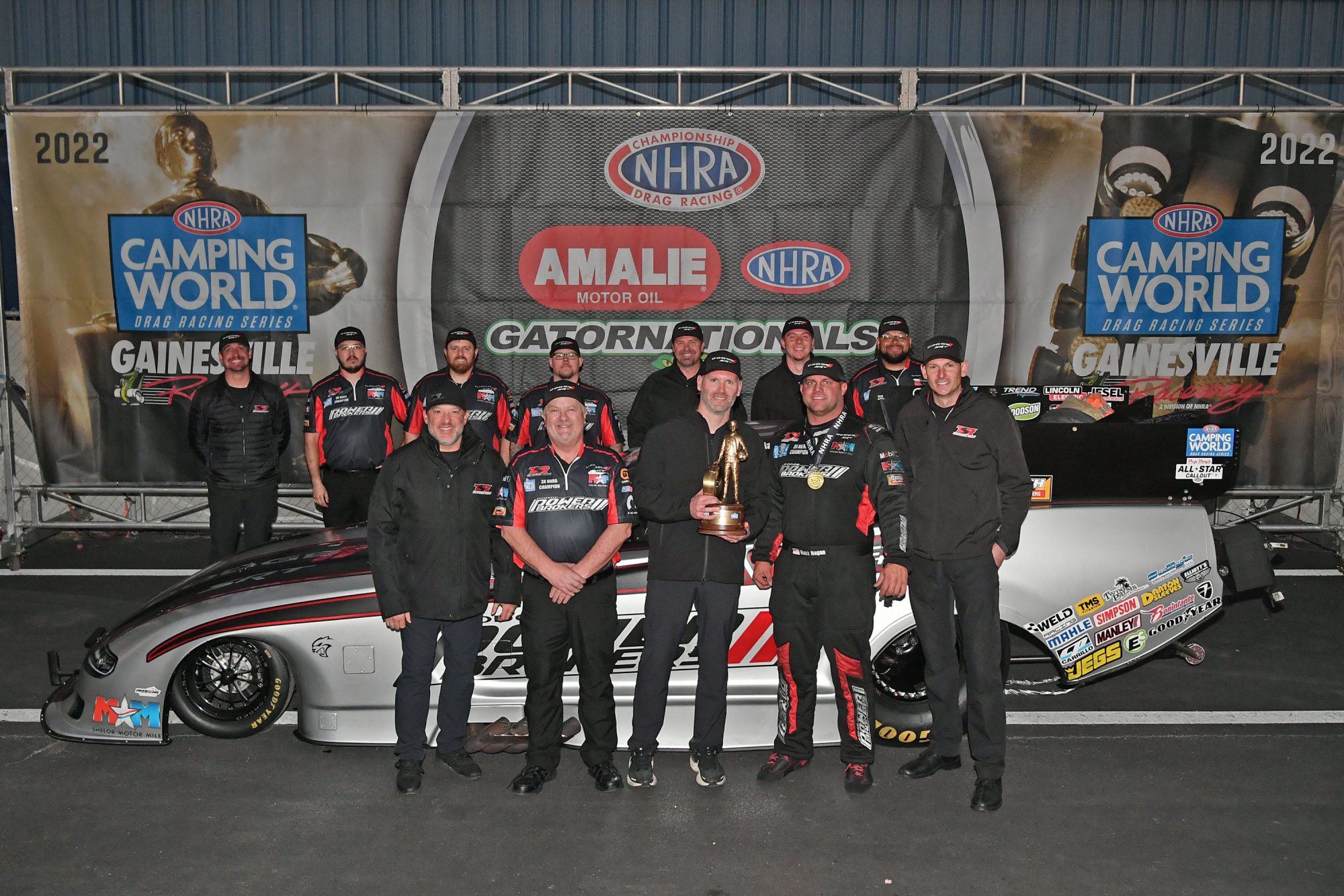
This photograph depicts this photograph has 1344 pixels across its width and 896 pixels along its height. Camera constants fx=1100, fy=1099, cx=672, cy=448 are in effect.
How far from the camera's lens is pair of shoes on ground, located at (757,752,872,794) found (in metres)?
4.40

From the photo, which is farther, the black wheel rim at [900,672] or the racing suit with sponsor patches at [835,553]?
the black wheel rim at [900,672]

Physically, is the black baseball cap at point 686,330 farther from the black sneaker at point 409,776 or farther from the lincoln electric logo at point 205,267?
the lincoln electric logo at point 205,267

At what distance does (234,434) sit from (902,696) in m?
4.12

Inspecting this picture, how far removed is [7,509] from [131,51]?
5.57 meters

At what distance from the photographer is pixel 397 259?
27.3 ft

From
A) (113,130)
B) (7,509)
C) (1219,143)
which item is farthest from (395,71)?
(1219,143)

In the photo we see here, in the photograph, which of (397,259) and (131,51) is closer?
(397,259)

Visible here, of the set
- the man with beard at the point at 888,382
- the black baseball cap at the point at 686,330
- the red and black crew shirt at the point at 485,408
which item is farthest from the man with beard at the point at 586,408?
the man with beard at the point at 888,382

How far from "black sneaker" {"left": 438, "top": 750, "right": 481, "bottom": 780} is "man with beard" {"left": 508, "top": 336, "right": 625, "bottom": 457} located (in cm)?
210

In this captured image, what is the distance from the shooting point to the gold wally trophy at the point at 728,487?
13.7 ft

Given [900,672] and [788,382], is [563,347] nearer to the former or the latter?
[788,382]

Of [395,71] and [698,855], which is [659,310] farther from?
[698,855]

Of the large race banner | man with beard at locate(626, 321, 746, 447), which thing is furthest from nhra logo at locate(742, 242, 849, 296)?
man with beard at locate(626, 321, 746, 447)

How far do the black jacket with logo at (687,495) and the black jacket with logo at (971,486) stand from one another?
64 centimetres
